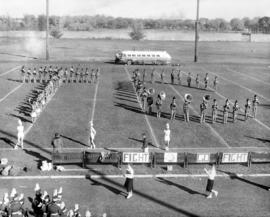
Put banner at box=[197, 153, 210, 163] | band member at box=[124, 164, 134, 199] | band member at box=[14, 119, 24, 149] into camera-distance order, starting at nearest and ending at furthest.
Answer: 1. band member at box=[124, 164, 134, 199]
2. banner at box=[197, 153, 210, 163]
3. band member at box=[14, 119, 24, 149]

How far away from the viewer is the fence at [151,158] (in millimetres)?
16266

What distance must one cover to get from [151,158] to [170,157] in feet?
2.60

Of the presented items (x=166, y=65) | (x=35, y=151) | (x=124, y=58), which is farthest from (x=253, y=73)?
(x=35, y=151)

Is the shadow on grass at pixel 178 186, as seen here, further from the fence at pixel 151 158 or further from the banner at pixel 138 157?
the banner at pixel 138 157

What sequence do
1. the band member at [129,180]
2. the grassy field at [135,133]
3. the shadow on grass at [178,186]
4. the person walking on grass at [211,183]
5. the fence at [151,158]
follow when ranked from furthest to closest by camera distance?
the fence at [151,158], the shadow on grass at [178,186], the person walking on grass at [211,183], the band member at [129,180], the grassy field at [135,133]

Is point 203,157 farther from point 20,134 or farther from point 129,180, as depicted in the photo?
point 20,134

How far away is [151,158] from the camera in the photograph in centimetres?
1644

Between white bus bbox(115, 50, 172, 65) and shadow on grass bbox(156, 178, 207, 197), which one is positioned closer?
shadow on grass bbox(156, 178, 207, 197)

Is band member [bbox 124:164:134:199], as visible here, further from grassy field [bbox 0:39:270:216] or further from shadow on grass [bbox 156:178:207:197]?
shadow on grass [bbox 156:178:207:197]

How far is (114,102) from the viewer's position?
28688 millimetres

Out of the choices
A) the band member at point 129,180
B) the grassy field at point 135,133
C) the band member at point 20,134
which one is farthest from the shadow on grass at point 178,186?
the band member at point 20,134

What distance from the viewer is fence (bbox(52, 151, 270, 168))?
16.3m

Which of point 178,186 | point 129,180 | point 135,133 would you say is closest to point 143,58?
point 135,133

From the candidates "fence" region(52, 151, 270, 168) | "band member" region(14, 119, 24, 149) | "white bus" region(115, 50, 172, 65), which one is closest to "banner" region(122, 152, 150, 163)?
"fence" region(52, 151, 270, 168)
